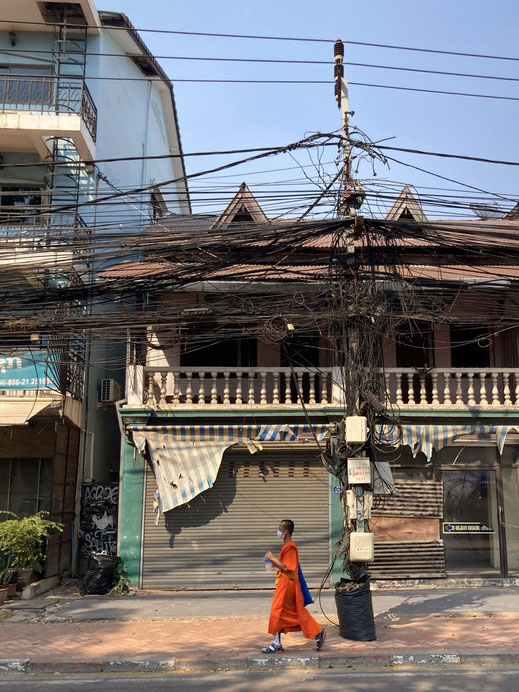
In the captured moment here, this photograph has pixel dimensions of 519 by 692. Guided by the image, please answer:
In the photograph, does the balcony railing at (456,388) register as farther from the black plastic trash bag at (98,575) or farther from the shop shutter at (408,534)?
the black plastic trash bag at (98,575)

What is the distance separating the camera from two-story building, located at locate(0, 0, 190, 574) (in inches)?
492

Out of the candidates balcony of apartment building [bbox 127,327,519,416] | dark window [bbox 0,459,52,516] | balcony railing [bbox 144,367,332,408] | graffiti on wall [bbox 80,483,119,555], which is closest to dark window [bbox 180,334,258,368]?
balcony of apartment building [bbox 127,327,519,416]

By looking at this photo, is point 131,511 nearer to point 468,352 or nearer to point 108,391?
point 108,391

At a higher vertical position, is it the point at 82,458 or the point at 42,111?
the point at 42,111

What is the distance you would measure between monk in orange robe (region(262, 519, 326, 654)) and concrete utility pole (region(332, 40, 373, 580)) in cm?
87

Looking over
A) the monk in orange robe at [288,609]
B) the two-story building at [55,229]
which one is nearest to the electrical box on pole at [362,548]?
the monk in orange robe at [288,609]

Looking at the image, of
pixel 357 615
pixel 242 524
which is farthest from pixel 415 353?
pixel 357 615

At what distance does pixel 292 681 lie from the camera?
6.92m

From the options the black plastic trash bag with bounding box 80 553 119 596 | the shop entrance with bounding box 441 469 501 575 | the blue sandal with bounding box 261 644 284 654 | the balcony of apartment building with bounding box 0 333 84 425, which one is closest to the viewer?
the blue sandal with bounding box 261 644 284 654

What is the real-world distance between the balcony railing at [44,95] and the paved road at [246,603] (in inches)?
387

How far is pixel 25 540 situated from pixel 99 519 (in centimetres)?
221

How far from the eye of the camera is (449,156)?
9.45 meters

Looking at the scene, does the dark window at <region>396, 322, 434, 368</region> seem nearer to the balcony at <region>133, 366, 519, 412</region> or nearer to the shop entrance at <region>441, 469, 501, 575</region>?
the balcony at <region>133, 366, 519, 412</region>

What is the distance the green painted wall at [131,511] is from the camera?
41.5ft
